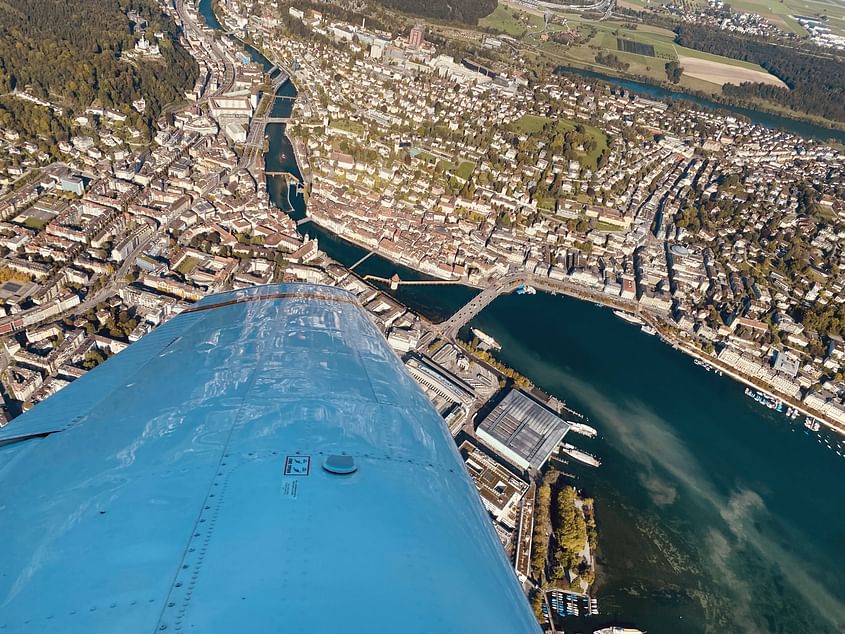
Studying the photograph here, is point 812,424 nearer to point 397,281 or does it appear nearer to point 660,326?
point 660,326

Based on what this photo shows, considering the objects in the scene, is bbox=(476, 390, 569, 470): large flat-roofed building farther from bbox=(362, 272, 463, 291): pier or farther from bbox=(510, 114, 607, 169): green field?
bbox=(510, 114, 607, 169): green field

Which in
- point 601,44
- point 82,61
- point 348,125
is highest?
point 601,44

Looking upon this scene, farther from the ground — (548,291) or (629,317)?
(548,291)

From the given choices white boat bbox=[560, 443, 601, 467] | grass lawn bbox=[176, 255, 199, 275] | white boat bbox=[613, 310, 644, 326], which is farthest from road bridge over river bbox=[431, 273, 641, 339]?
grass lawn bbox=[176, 255, 199, 275]

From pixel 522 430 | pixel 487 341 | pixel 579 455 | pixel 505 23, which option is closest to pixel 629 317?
pixel 487 341

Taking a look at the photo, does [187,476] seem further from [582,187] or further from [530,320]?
[582,187]

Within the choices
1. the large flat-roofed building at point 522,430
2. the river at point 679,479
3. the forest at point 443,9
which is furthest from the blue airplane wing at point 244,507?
the forest at point 443,9
